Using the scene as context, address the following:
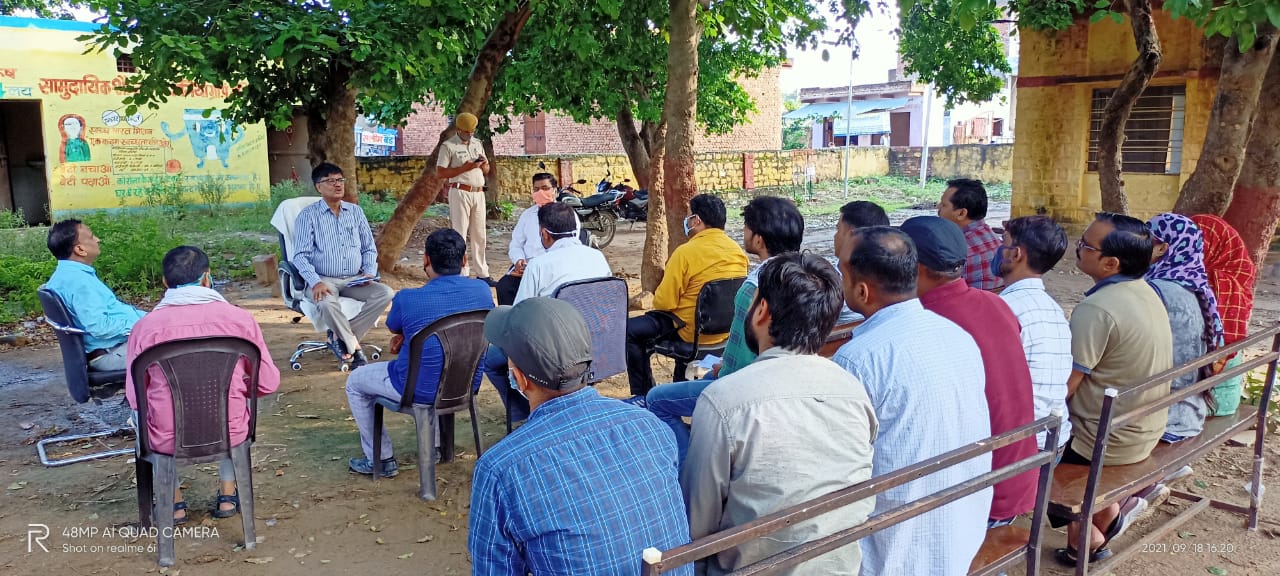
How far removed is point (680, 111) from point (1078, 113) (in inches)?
308

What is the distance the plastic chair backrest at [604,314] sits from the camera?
166 inches

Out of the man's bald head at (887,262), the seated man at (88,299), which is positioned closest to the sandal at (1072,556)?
the man's bald head at (887,262)

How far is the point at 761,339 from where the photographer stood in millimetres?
2205

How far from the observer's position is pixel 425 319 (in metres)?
3.92

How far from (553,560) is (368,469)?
2967 millimetres

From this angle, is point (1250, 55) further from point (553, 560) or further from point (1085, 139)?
point (1085, 139)

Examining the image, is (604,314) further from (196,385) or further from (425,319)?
(196,385)

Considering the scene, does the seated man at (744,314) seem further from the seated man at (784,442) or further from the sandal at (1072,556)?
the sandal at (1072,556)

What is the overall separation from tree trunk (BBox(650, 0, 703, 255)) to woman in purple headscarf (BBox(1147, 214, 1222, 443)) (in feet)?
13.0

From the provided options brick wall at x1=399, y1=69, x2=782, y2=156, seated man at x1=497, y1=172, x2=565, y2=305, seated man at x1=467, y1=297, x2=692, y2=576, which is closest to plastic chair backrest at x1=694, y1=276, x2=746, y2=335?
seated man at x1=497, y1=172, x2=565, y2=305

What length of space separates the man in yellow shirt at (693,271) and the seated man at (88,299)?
2.68 meters

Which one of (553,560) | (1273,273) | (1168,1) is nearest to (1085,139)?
(1273,273)

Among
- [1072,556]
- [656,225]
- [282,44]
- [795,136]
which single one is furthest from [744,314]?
[795,136]
